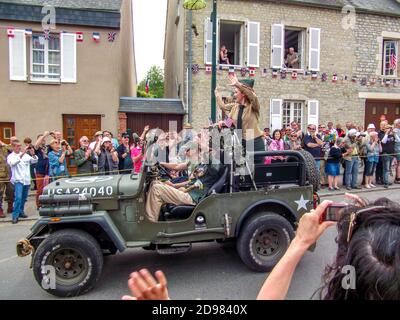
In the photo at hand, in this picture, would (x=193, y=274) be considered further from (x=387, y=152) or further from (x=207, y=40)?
(x=207, y=40)

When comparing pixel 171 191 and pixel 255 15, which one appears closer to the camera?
pixel 171 191

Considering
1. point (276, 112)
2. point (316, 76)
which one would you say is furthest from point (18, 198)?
point (316, 76)

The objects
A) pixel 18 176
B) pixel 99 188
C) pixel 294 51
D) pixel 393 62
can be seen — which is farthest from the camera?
pixel 393 62

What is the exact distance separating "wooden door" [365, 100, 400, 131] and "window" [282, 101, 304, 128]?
3510 mm

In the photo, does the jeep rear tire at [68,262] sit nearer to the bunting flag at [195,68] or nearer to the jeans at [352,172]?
the jeans at [352,172]

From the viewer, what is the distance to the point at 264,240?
4555mm

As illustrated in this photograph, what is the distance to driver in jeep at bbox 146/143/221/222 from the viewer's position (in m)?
4.28

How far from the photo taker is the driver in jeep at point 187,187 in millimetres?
4277

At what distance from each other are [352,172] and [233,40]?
31.9 ft

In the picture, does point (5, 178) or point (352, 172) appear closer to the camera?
point (5, 178)
